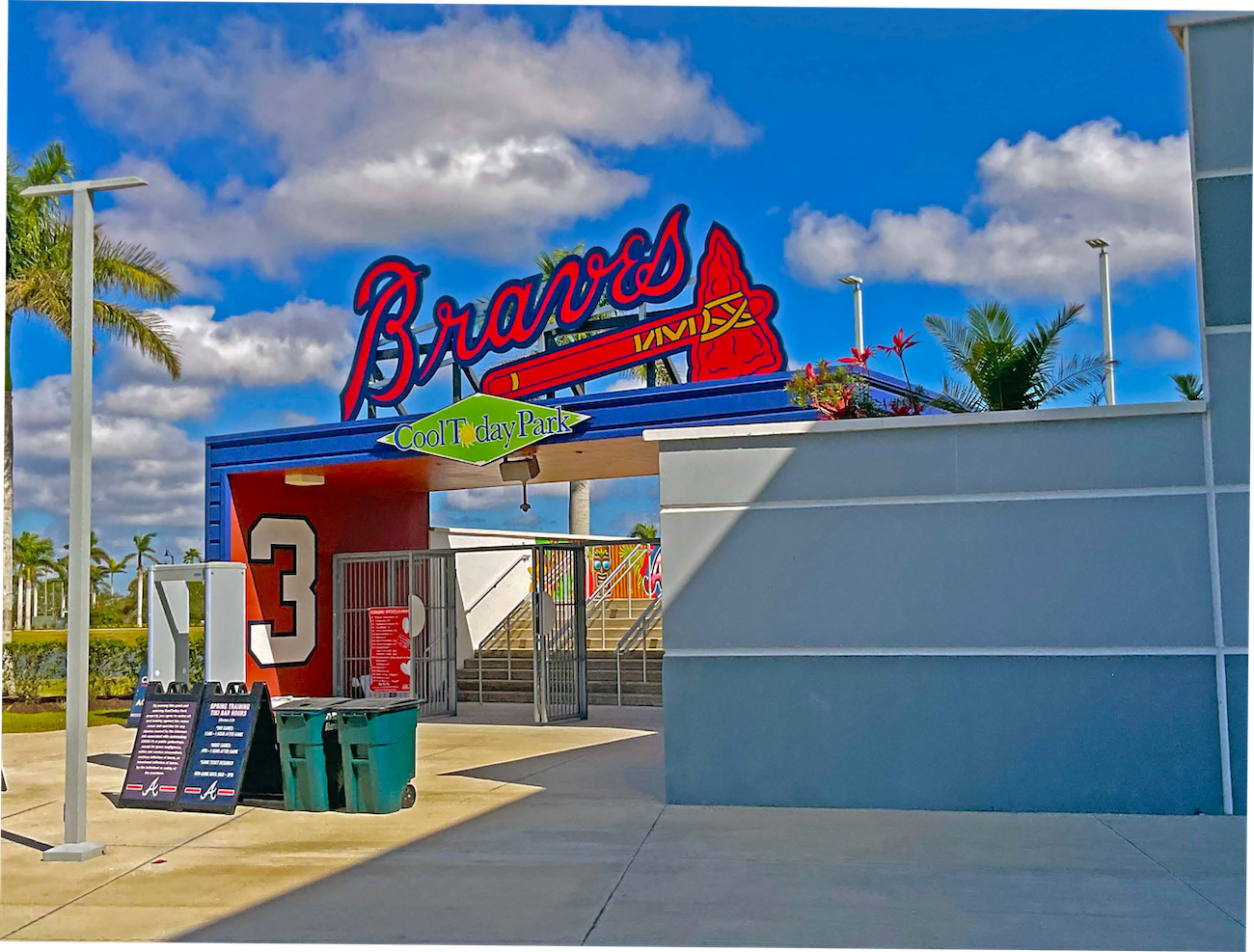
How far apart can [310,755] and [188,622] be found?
4.42m

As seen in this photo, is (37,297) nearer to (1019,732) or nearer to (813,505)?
(813,505)

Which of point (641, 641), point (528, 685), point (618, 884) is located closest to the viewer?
point (618, 884)

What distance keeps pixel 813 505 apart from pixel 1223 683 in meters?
3.50

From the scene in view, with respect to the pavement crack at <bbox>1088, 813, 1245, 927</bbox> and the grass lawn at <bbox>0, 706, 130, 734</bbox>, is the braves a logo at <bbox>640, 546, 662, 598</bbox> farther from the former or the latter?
the pavement crack at <bbox>1088, 813, 1245, 927</bbox>

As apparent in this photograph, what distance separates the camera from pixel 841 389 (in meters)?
11.5

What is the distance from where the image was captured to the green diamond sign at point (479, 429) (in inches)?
613

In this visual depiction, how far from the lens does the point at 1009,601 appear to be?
405 inches

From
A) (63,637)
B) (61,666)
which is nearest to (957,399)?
(61,666)

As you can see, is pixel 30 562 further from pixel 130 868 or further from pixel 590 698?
pixel 130 868

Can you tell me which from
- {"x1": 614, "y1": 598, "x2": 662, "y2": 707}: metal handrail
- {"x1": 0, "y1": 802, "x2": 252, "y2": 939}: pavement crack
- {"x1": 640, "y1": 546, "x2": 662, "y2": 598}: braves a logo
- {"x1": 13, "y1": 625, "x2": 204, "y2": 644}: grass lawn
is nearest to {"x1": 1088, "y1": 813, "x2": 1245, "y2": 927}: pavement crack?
{"x1": 0, "y1": 802, "x2": 252, "y2": 939}: pavement crack

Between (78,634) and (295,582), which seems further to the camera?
(295,582)

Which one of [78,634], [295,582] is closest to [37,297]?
[295,582]

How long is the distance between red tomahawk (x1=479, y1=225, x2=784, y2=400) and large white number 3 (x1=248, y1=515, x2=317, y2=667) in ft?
15.3

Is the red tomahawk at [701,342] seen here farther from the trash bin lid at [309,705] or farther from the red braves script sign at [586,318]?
the trash bin lid at [309,705]
